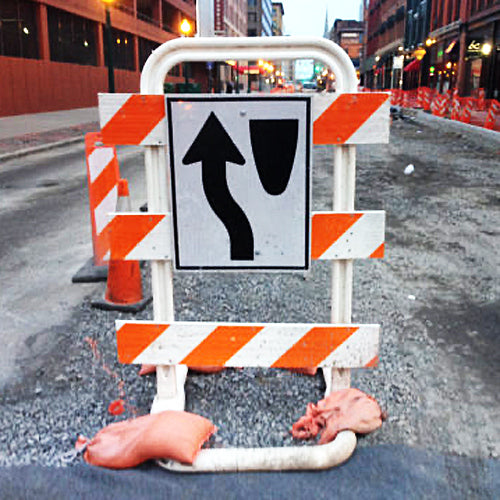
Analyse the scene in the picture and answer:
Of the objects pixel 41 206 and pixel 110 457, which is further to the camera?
pixel 41 206

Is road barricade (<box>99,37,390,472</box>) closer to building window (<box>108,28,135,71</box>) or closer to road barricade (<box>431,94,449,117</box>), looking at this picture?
road barricade (<box>431,94,449,117</box>)

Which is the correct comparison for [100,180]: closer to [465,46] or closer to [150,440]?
[150,440]

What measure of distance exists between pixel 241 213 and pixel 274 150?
0.35 m

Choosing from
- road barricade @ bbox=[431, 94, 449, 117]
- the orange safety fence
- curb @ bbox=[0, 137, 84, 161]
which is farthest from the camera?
road barricade @ bbox=[431, 94, 449, 117]

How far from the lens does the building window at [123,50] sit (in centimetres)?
3813

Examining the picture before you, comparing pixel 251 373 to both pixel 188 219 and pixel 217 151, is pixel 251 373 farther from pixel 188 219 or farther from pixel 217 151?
pixel 217 151

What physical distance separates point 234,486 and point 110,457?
61 cm

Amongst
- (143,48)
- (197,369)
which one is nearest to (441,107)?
(143,48)

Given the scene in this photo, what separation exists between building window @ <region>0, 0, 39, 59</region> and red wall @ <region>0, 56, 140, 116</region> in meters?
0.42

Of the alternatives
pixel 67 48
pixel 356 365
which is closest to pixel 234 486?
pixel 356 365

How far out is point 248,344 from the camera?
9.81ft

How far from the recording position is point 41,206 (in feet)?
29.7

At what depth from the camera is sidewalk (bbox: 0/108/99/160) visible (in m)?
16.2

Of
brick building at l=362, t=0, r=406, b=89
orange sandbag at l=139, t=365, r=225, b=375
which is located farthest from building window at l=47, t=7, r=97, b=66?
orange sandbag at l=139, t=365, r=225, b=375
